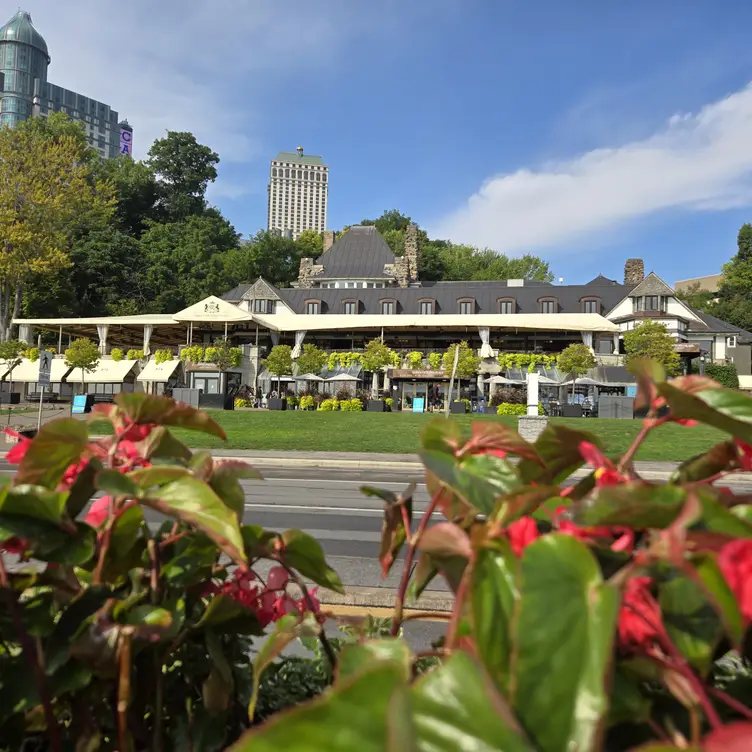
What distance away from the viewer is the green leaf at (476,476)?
0.98 meters

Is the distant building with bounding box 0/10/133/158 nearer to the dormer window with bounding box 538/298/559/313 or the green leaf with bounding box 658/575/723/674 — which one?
the dormer window with bounding box 538/298/559/313

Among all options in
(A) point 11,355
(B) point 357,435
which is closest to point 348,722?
(B) point 357,435

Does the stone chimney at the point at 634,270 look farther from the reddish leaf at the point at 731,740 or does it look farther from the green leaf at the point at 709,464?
the reddish leaf at the point at 731,740

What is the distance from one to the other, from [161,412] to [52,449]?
0.69 feet

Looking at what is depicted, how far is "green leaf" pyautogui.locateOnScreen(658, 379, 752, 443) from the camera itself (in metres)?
0.95

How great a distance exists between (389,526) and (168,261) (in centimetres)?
6456

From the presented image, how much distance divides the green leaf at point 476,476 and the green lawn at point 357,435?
43.1 ft

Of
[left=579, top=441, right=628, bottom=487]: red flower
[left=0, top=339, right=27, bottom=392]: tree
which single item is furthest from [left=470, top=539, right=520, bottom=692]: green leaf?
[left=0, top=339, right=27, bottom=392]: tree

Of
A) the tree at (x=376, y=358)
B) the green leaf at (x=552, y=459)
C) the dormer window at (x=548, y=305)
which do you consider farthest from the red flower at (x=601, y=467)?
the dormer window at (x=548, y=305)

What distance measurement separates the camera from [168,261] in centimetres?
6106

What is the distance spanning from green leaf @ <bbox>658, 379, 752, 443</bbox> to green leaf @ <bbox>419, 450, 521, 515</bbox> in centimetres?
31

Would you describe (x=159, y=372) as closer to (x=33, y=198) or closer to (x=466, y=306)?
(x=33, y=198)

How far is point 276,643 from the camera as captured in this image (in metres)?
1.11

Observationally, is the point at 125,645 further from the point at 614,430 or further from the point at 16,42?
the point at 16,42
